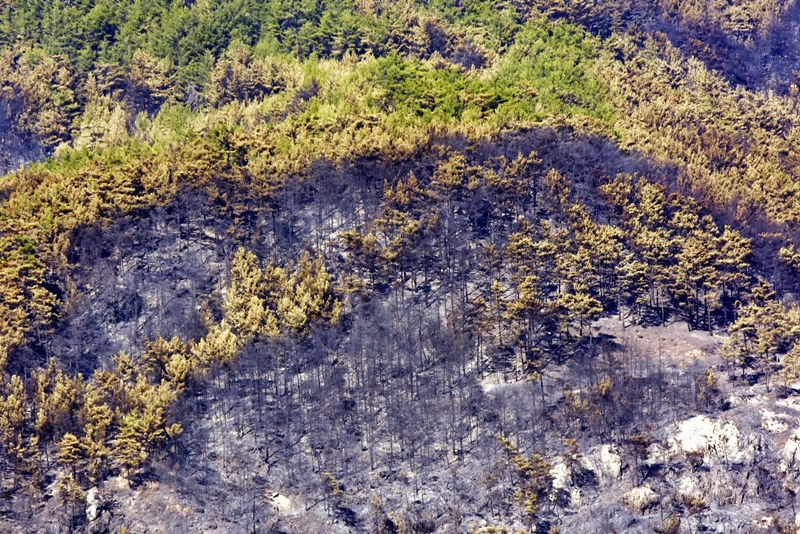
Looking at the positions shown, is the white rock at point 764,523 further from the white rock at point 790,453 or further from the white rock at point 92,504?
the white rock at point 92,504

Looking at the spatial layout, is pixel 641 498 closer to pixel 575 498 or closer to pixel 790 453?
pixel 575 498

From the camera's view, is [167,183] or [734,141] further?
[734,141]

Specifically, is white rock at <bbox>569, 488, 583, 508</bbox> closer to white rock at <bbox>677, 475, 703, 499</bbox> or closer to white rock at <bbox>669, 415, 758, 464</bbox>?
white rock at <bbox>677, 475, 703, 499</bbox>

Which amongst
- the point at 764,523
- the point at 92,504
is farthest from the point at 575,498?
the point at 92,504

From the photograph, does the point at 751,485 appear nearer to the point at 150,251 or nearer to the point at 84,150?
the point at 150,251

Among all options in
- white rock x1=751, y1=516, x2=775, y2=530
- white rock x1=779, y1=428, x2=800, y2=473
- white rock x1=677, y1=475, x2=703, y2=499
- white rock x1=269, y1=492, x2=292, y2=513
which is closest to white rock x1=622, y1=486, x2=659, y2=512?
white rock x1=677, y1=475, x2=703, y2=499

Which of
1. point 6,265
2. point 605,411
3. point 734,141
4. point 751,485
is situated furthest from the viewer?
point 734,141

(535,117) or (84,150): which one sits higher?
(535,117)

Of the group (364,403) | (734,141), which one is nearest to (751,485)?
(364,403)
